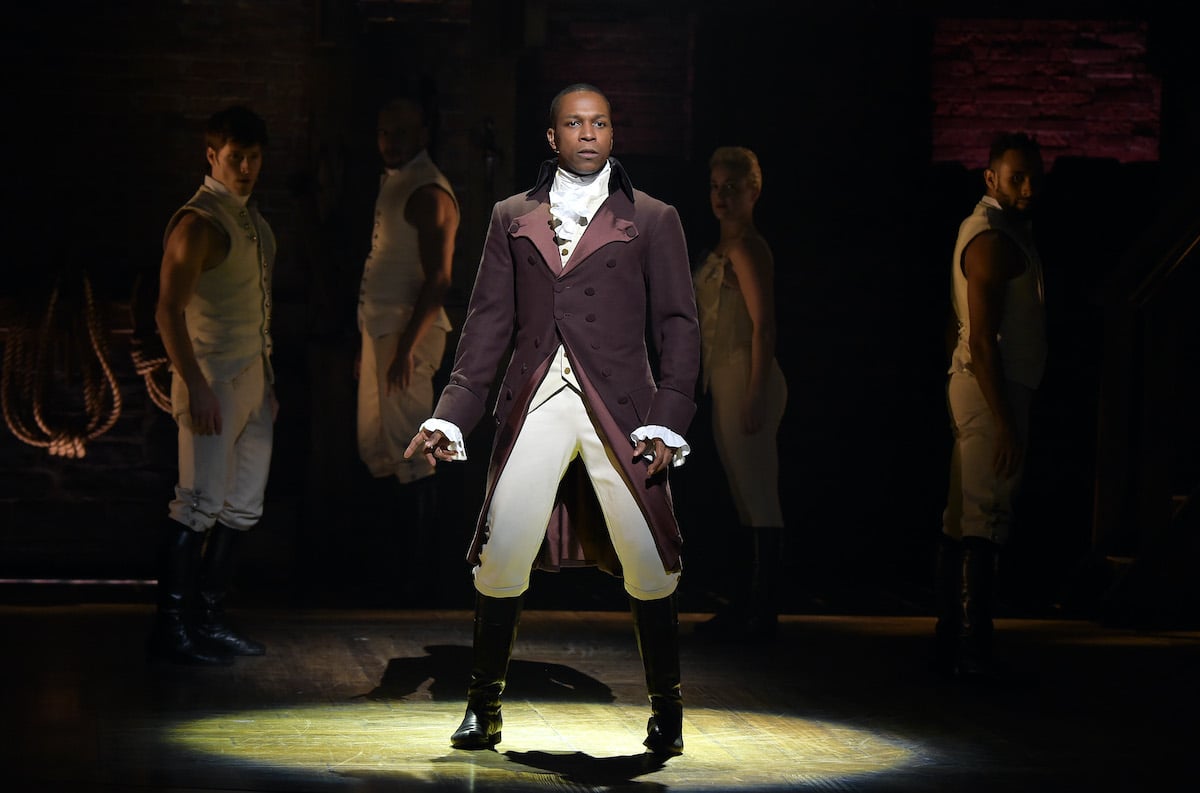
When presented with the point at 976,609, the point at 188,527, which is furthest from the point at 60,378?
the point at 976,609

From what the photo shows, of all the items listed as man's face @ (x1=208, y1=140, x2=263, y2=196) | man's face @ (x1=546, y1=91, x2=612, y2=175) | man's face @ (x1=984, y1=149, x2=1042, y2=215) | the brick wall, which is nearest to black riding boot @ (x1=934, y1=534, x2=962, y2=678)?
man's face @ (x1=984, y1=149, x2=1042, y2=215)

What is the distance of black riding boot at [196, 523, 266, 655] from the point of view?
5.66 metres

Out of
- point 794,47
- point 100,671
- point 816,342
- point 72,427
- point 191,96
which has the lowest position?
point 100,671

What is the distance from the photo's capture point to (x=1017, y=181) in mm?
5434

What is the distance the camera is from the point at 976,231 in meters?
5.41

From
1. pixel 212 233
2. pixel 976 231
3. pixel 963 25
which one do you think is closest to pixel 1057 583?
pixel 976 231

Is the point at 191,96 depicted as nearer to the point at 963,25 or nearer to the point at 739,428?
the point at 739,428

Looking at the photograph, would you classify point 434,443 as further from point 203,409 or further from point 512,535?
point 203,409

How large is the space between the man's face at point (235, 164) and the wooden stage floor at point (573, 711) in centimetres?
151

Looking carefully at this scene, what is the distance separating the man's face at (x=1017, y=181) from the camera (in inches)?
214

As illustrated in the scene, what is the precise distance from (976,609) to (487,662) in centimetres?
181

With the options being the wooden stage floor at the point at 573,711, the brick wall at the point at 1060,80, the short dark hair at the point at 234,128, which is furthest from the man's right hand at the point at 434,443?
the brick wall at the point at 1060,80

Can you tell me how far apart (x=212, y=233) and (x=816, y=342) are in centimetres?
393

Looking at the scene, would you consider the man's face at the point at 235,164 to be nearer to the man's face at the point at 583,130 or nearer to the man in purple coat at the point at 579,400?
the man in purple coat at the point at 579,400
